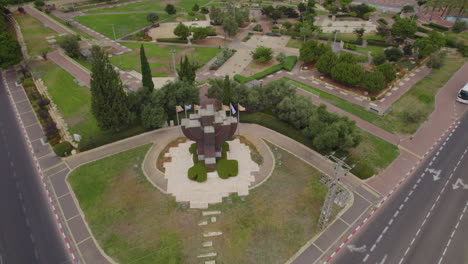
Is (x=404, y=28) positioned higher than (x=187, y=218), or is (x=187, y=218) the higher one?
(x=404, y=28)

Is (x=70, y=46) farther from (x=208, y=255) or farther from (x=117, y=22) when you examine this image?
(x=208, y=255)

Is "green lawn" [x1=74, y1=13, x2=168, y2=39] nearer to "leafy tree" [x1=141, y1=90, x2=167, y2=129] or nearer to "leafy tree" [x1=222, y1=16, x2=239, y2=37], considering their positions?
"leafy tree" [x1=222, y1=16, x2=239, y2=37]

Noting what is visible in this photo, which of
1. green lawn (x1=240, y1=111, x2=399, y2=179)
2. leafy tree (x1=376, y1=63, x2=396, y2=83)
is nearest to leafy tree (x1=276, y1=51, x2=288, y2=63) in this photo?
leafy tree (x1=376, y1=63, x2=396, y2=83)

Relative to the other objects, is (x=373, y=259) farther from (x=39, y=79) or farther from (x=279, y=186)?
(x=39, y=79)

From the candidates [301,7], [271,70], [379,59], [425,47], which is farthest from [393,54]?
[301,7]

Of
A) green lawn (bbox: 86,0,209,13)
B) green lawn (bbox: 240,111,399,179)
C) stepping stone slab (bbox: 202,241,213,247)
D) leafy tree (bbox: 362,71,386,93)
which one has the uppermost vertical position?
green lawn (bbox: 86,0,209,13)

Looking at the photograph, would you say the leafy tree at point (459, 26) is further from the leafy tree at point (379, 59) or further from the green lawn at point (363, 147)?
the green lawn at point (363, 147)
